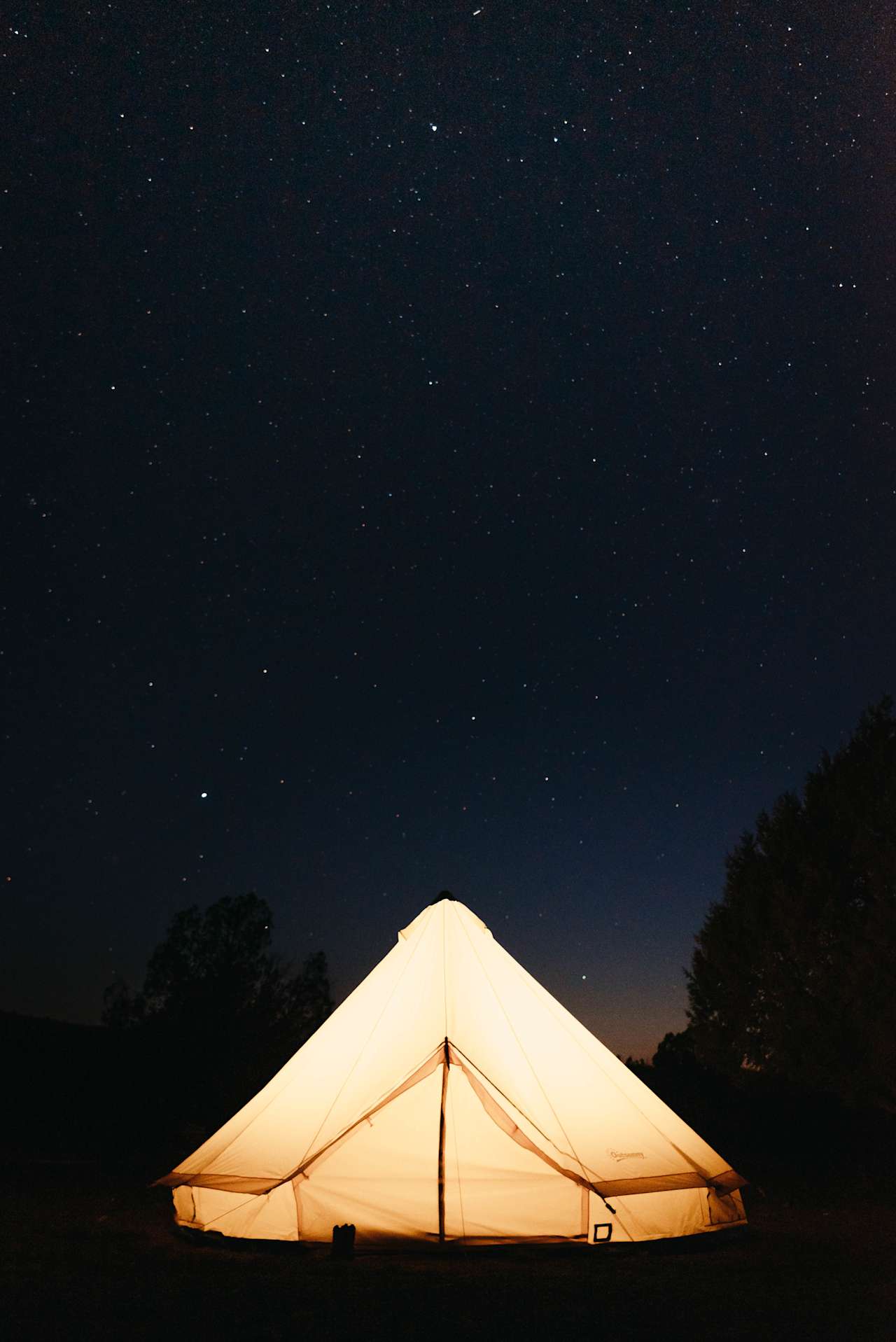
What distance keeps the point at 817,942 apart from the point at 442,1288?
14.4 metres

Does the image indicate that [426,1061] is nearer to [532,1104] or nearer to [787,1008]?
[532,1104]

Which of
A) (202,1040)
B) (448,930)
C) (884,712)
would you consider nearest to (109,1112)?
(202,1040)

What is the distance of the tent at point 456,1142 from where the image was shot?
5.62 m

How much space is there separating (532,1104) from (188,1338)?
8.82ft

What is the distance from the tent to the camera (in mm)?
5625

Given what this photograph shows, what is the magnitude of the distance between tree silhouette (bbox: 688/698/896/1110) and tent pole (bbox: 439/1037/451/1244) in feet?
39.8

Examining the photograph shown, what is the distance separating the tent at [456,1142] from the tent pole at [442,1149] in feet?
0.05

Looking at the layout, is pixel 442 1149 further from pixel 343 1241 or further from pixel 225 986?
pixel 225 986

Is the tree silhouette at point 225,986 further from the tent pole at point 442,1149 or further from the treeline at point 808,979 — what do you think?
the tent pole at point 442,1149

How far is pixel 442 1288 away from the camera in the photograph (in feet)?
15.4

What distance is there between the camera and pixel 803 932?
17266 mm

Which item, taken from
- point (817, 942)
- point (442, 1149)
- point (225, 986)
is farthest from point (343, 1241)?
point (225, 986)

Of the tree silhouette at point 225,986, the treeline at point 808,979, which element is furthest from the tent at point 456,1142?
the tree silhouette at point 225,986

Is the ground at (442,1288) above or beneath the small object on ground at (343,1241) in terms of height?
beneath
